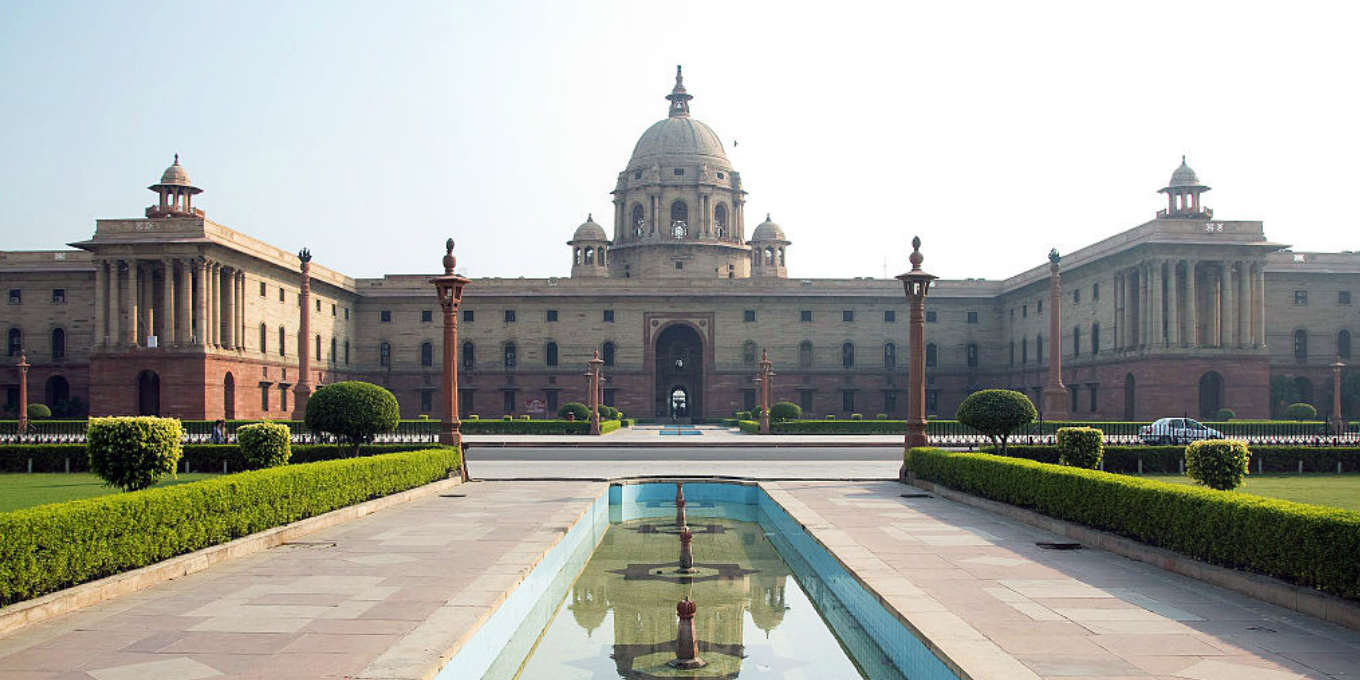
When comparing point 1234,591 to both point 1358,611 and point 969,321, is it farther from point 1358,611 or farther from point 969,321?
point 969,321

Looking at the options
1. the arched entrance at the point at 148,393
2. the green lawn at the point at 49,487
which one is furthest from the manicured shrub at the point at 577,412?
the green lawn at the point at 49,487

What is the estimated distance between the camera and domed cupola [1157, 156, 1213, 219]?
5059 centimetres

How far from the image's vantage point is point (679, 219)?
74.0 meters

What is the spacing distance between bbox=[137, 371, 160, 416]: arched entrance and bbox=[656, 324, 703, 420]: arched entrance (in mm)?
28609

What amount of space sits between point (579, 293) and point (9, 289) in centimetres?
3017

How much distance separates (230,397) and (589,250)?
30.0 metres

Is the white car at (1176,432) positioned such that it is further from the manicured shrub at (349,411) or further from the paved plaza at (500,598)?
the manicured shrub at (349,411)

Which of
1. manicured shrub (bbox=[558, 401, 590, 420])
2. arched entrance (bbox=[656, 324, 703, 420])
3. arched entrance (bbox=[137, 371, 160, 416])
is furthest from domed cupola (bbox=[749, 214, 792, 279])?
arched entrance (bbox=[137, 371, 160, 416])

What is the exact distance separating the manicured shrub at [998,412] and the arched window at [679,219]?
5092 centimetres

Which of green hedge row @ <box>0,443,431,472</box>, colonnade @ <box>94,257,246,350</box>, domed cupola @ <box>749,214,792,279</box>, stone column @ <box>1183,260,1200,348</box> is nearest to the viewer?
green hedge row @ <box>0,443,431,472</box>

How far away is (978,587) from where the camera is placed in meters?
10.3

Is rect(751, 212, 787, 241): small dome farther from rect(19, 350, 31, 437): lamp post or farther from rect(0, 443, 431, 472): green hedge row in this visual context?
rect(0, 443, 431, 472): green hedge row

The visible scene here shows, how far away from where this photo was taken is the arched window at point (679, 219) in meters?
73.5

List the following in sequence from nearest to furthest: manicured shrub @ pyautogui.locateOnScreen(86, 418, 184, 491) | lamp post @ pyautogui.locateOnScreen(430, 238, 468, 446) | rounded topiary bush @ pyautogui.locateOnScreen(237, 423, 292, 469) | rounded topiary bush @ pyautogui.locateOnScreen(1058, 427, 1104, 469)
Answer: manicured shrub @ pyautogui.locateOnScreen(86, 418, 184, 491)
rounded topiary bush @ pyautogui.locateOnScreen(237, 423, 292, 469)
rounded topiary bush @ pyautogui.locateOnScreen(1058, 427, 1104, 469)
lamp post @ pyautogui.locateOnScreen(430, 238, 468, 446)
